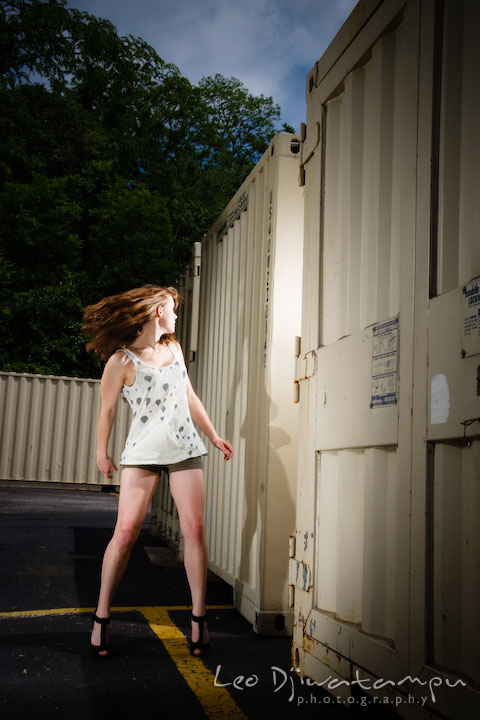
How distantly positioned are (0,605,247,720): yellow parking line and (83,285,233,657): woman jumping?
5.8 inches

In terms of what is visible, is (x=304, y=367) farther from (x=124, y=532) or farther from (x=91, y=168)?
(x=91, y=168)

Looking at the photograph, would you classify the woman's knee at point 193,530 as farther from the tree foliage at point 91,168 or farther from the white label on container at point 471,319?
the tree foliage at point 91,168

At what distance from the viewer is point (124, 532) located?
3461 mm

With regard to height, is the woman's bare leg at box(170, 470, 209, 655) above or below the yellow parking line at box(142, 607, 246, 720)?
above

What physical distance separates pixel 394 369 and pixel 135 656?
2108mm

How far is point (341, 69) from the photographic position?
10.5 ft

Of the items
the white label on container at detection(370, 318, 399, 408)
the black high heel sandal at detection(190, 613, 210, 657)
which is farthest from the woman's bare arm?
the white label on container at detection(370, 318, 399, 408)

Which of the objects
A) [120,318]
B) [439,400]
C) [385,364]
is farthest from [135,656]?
[439,400]

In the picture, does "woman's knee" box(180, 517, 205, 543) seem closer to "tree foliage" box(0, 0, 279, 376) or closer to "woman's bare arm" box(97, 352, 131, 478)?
"woman's bare arm" box(97, 352, 131, 478)

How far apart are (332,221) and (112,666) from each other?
8.15 feet

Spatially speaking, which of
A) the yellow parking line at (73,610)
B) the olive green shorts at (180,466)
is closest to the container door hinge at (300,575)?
the olive green shorts at (180,466)

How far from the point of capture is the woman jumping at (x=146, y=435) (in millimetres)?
3461

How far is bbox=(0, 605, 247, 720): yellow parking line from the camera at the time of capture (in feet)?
9.18

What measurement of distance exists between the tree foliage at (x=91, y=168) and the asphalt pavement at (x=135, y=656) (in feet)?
59.6
